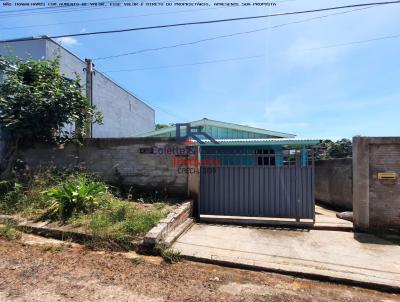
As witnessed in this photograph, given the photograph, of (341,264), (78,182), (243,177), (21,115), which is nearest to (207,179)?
(243,177)

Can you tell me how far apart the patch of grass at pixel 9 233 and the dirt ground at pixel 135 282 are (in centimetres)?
56

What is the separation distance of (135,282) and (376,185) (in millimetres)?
5597

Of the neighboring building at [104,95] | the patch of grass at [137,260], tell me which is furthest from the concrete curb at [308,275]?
the neighboring building at [104,95]

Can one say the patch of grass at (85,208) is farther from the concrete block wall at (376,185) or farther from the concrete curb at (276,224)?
the concrete block wall at (376,185)

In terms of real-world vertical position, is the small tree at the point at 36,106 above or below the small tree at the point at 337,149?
above

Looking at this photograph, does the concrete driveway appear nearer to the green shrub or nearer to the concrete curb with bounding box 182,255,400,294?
the concrete curb with bounding box 182,255,400,294

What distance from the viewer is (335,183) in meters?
10.8

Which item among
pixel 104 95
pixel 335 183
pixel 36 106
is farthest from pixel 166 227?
pixel 104 95

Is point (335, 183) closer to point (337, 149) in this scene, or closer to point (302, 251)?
point (302, 251)

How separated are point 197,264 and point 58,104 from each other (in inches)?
242

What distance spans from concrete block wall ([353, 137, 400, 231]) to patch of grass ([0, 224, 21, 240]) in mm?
6897

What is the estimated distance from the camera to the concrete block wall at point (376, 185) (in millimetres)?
6789

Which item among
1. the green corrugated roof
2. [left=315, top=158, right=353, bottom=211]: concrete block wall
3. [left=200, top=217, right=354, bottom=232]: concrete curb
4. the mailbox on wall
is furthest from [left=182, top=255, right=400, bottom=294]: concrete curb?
the green corrugated roof

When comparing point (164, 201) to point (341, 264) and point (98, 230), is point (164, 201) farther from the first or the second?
point (341, 264)
